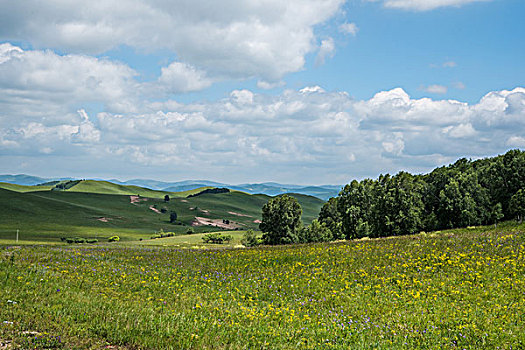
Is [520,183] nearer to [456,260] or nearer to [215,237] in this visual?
[456,260]

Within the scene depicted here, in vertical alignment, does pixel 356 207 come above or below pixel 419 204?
below

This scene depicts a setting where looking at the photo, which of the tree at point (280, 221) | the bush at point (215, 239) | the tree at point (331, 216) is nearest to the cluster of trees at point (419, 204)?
the tree at point (280, 221)

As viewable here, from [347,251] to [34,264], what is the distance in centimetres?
1599

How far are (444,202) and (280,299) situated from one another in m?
68.4

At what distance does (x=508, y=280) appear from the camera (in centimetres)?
1466

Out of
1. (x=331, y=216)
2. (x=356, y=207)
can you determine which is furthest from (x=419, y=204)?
(x=331, y=216)

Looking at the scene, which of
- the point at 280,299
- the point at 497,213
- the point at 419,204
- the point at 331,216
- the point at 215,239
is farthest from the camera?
the point at 215,239

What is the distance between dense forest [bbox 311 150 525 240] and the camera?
72.5m

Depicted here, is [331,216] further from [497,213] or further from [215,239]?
[497,213]

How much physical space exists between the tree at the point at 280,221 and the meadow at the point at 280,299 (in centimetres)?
6193

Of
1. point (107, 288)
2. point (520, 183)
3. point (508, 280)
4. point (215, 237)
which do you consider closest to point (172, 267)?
point (107, 288)

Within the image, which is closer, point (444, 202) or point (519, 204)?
point (519, 204)

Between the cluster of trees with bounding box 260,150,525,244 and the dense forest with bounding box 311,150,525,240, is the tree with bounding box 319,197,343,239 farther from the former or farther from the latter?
the dense forest with bounding box 311,150,525,240

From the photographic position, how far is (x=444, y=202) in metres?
73.6
